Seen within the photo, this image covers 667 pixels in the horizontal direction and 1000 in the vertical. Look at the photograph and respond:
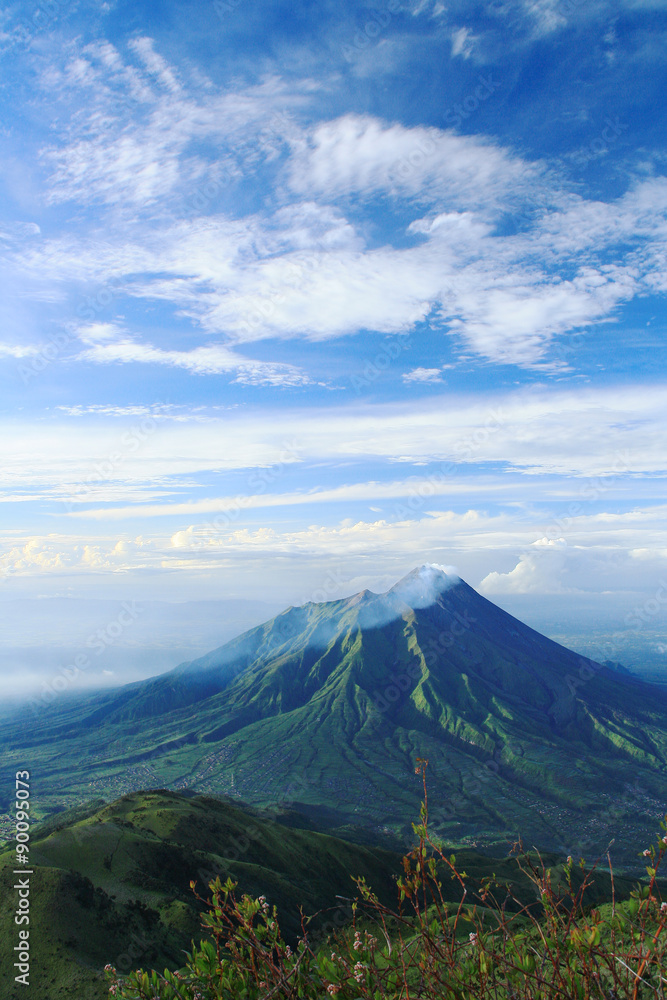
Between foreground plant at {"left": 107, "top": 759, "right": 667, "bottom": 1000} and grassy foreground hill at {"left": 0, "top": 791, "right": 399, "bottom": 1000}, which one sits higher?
foreground plant at {"left": 107, "top": 759, "right": 667, "bottom": 1000}

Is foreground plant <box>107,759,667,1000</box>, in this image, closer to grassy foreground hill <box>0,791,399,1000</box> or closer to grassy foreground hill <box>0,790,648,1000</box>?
grassy foreground hill <box>0,790,648,1000</box>

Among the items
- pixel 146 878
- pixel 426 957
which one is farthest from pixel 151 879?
pixel 426 957

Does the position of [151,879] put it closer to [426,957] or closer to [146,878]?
[146,878]

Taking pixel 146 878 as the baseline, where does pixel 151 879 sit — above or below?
below

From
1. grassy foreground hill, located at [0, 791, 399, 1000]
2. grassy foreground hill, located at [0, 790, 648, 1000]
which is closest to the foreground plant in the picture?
grassy foreground hill, located at [0, 790, 648, 1000]

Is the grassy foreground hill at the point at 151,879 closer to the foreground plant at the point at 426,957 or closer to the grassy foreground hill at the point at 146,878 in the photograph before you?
the grassy foreground hill at the point at 146,878

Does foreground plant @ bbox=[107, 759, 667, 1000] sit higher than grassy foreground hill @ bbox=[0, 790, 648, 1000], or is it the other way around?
foreground plant @ bbox=[107, 759, 667, 1000]

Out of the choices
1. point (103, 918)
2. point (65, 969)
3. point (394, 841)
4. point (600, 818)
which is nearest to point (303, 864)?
point (103, 918)

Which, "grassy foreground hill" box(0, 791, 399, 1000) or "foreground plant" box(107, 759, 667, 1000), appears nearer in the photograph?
"foreground plant" box(107, 759, 667, 1000)

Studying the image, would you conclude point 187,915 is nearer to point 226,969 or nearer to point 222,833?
point 222,833

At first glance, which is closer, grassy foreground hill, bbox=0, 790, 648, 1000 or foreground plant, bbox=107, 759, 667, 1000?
foreground plant, bbox=107, 759, 667, 1000

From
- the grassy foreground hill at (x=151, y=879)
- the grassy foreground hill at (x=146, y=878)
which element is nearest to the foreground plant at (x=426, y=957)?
the grassy foreground hill at (x=151, y=879)
